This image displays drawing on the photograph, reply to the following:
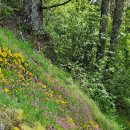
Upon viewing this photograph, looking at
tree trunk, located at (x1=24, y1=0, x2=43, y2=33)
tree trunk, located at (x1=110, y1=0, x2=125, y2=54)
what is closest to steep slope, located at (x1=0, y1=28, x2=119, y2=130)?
tree trunk, located at (x1=24, y1=0, x2=43, y2=33)

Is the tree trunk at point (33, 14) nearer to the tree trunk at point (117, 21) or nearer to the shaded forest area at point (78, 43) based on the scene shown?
the shaded forest area at point (78, 43)

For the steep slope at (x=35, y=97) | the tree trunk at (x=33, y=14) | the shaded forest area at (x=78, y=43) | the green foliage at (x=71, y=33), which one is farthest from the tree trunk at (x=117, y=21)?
the steep slope at (x=35, y=97)

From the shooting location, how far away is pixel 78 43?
1803 centimetres

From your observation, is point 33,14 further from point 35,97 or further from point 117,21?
point 117,21

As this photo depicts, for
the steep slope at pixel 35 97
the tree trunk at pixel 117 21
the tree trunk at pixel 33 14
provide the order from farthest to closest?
the tree trunk at pixel 117 21 → the tree trunk at pixel 33 14 → the steep slope at pixel 35 97

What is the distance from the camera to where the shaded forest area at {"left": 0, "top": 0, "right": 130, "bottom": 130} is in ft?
51.9

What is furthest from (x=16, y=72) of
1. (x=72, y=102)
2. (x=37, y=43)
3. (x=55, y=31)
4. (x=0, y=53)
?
(x=55, y=31)

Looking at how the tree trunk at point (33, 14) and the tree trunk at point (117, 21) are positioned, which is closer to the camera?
the tree trunk at point (33, 14)

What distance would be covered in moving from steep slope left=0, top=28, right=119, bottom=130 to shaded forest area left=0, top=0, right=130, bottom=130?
61.9 inches

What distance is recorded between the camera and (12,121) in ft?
25.1

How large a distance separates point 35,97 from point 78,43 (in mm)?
8592

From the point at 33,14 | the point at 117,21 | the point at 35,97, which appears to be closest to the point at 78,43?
the point at 33,14

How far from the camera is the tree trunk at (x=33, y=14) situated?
15750mm

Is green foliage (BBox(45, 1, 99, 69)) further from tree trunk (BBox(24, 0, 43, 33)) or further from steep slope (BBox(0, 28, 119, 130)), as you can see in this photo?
steep slope (BBox(0, 28, 119, 130))
